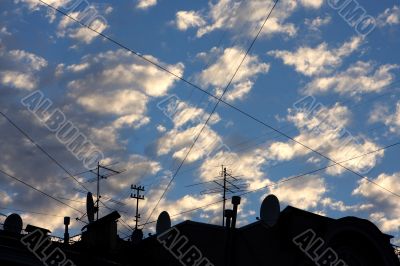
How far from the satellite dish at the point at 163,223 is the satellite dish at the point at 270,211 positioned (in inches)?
243

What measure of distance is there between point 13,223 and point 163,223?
724 centimetres

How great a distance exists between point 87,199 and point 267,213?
1134 centimetres

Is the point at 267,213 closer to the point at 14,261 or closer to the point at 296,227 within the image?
the point at 296,227

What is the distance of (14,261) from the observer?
1925 centimetres

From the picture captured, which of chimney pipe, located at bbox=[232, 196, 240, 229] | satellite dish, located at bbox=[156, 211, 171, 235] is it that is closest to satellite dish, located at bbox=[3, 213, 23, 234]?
satellite dish, located at bbox=[156, 211, 171, 235]

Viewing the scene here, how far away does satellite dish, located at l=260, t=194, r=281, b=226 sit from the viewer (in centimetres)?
2323

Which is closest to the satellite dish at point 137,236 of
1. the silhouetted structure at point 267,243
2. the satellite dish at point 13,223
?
the silhouetted structure at point 267,243

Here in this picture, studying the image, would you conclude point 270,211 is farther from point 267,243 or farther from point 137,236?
point 137,236

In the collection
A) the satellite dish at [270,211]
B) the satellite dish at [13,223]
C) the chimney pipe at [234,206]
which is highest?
the satellite dish at [270,211]

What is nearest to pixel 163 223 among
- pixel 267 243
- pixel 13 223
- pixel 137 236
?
pixel 137 236

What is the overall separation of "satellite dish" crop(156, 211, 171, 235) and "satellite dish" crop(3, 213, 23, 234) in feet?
21.8

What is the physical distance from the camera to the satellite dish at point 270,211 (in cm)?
2323

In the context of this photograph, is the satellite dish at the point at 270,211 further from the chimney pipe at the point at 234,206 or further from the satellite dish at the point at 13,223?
the satellite dish at the point at 13,223

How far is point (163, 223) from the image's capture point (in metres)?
28.2
